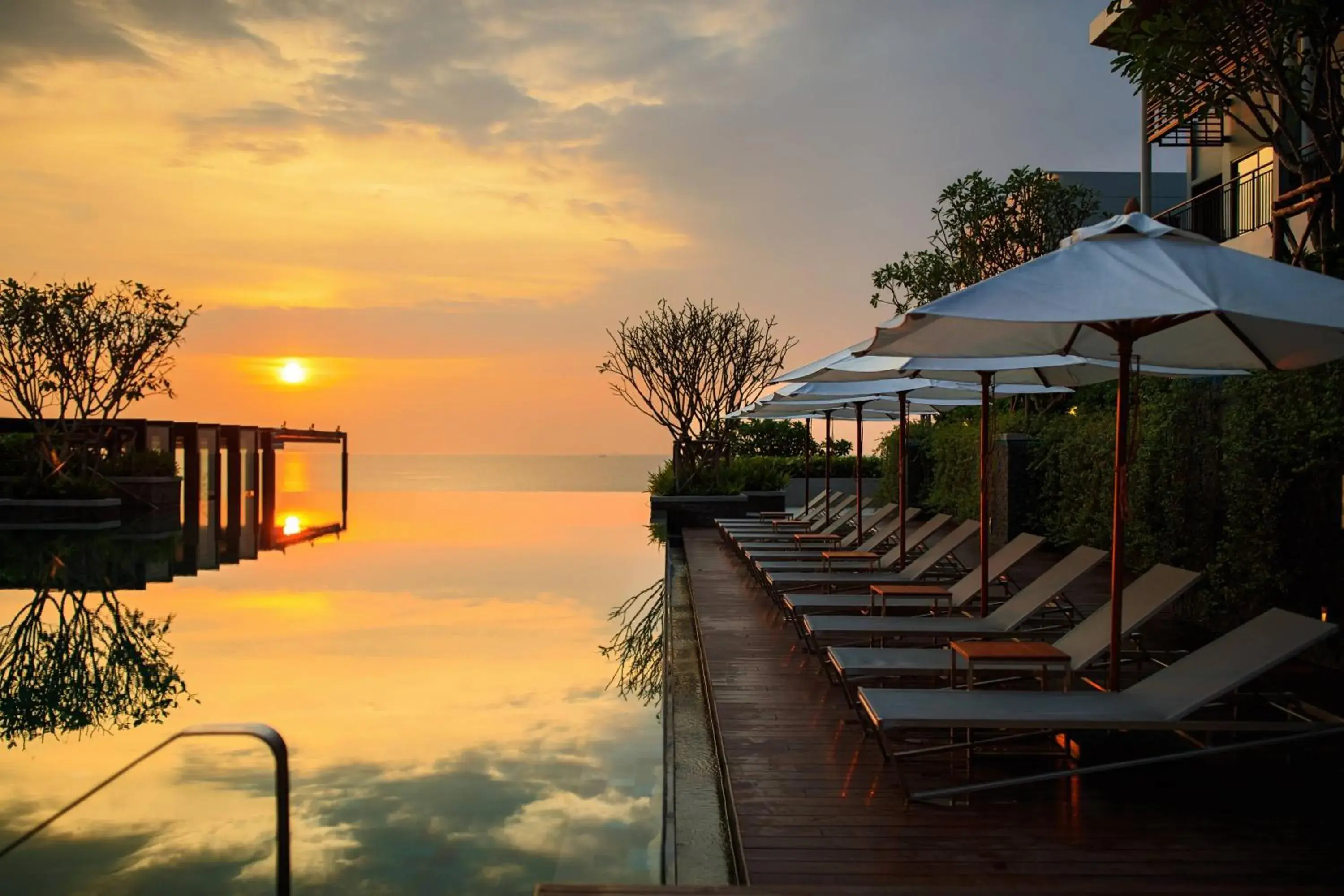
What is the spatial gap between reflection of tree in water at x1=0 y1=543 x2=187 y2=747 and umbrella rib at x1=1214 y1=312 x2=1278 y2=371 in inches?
265

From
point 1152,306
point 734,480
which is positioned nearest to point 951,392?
point 1152,306

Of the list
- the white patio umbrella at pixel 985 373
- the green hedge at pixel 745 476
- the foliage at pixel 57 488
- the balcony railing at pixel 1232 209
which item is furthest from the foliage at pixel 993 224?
the foliage at pixel 57 488

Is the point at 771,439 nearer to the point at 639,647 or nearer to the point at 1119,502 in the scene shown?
the point at 639,647

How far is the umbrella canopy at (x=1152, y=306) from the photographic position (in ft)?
13.5

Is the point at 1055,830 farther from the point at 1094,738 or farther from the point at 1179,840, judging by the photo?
the point at 1094,738

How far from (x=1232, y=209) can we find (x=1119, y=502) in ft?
51.3

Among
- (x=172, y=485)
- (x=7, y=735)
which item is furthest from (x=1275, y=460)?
(x=172, y=485)

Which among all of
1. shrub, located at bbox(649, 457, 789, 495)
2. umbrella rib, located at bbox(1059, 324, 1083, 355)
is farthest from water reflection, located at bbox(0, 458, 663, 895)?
shrub, located at bbox(649, 457, 789, 495)

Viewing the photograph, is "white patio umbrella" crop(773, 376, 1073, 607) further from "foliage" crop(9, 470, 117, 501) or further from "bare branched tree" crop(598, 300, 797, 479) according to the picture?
"foliage" crop(9, 470, 117, 501)

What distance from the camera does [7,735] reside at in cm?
703

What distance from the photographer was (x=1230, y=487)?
7648 mm

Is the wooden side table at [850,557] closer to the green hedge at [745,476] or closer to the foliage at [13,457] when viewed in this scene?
the green hedge at [745,476]

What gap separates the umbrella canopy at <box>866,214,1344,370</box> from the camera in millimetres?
4109

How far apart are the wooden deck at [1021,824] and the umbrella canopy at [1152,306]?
182 centimetres
